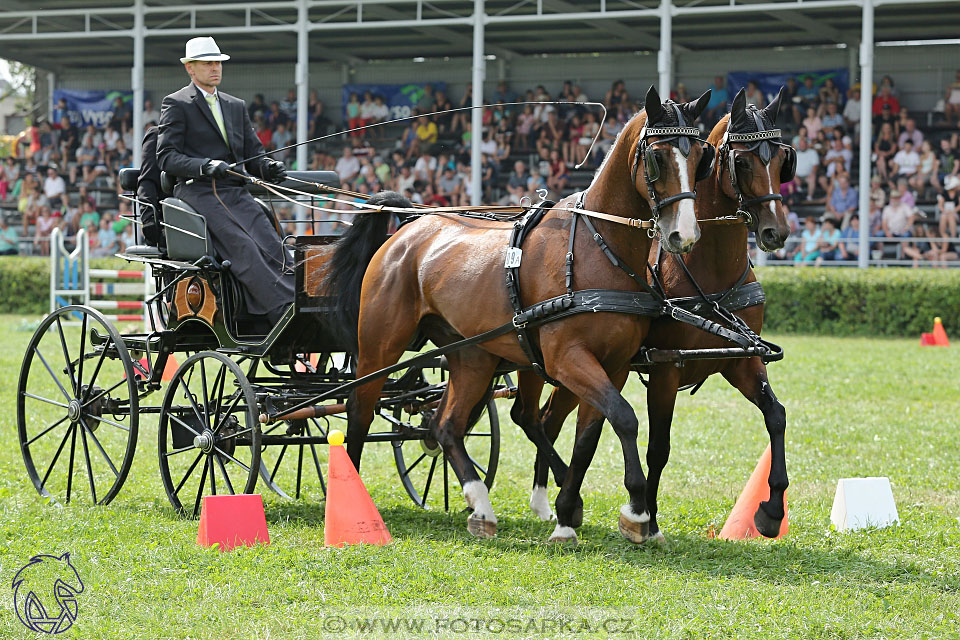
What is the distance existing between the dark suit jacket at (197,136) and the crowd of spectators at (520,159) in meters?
10.3

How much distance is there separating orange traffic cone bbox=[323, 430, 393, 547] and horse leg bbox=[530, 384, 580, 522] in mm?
1126

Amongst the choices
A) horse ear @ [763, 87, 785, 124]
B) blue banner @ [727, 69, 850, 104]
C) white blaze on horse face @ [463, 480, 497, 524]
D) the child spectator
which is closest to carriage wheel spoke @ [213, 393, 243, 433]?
white blaze on horse face @ [463, 480, 497, 524]

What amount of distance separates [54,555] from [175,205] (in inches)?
86.7

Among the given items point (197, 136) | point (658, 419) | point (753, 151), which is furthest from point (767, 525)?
point (197, 136)

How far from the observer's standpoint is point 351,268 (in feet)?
22.4

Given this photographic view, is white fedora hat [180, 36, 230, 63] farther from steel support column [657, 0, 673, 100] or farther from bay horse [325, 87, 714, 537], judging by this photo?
steel support column [657, 0, 673, 100]

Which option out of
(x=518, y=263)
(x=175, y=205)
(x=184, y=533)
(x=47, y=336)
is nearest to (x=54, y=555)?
(x=184, y=533)

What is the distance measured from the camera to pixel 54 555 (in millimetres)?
5496

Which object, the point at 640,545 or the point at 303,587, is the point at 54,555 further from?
the point at 640,545

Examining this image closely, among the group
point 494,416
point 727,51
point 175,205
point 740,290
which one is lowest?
point 494,416

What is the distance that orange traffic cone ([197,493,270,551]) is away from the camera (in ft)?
18.5

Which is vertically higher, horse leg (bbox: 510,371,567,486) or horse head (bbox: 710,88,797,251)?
horse head (bbox: 710,88,797,251)

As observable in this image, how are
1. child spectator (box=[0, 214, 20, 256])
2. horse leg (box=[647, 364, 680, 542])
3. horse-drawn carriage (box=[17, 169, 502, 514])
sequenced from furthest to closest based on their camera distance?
child spectator (box=[0, 214, 20, 256]), horse-drawn carriage (box=[17, 169, 502, 514]), horse leg (box=[647, 364, 680, 542])

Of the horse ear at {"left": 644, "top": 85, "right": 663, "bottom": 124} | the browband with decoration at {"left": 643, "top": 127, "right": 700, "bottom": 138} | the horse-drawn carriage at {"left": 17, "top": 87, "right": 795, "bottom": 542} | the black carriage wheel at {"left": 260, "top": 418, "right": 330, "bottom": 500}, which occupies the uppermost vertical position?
the horse ear at {"left": 644, "top": 85, "right": 663, "bottom": 124}
